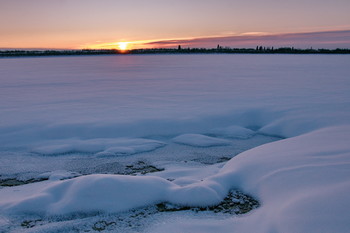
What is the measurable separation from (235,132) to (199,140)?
689mm

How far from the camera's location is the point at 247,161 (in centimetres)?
294

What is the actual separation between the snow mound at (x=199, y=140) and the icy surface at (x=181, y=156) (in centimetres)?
1

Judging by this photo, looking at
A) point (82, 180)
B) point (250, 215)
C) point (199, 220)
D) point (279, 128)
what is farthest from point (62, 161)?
point (279, 128)

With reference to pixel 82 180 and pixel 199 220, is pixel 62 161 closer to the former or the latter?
pixel 82 180

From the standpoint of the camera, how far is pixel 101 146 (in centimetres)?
387

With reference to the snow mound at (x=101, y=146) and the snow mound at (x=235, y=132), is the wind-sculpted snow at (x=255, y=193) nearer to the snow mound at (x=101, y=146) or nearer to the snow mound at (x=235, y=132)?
the snow mound at (x=101, y=146)

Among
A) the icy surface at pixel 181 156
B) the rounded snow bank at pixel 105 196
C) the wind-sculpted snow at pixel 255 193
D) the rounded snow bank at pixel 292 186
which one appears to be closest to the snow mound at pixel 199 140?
the icy surface at pixel 181 156

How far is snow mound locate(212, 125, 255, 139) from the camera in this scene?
14.4ft

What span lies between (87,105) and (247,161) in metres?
3.88

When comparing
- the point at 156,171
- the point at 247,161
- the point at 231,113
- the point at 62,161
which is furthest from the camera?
the point at 231,113

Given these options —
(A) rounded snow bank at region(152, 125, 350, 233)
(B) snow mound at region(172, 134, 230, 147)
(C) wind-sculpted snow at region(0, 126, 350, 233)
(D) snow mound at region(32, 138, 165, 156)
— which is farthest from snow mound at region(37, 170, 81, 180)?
(B) snow mound at region(172, 134, 230, 147)

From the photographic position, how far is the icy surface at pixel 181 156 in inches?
82.0

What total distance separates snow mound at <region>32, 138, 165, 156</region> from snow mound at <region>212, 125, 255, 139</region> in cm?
100

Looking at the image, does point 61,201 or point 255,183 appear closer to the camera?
point 61,201
